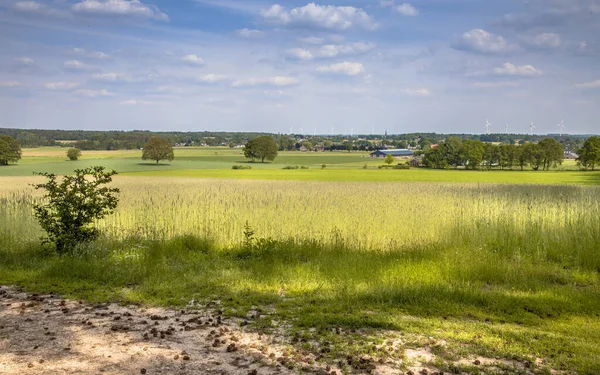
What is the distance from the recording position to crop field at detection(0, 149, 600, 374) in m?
7.04

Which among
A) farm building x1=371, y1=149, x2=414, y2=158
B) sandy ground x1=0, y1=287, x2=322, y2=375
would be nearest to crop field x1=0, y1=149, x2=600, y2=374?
sandy ground x1=0, y1=287, x2=322, y2=375

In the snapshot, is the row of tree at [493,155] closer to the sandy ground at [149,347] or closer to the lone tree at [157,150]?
the lone tree at [157,150]

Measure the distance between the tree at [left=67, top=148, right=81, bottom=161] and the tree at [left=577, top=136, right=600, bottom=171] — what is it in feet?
263

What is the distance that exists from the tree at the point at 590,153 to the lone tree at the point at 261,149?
5233 centimetres

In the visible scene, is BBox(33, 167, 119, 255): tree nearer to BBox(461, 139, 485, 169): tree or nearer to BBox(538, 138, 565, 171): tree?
BBox(538, 138, 565, 171): tree

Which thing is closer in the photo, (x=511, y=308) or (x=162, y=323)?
(x=162, y=323)

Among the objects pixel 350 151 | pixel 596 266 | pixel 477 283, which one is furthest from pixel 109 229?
pixel 350 151

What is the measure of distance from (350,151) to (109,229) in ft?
397

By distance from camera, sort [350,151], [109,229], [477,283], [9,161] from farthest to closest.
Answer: [350,151] → [9,161] → [109,229] → [477,283]

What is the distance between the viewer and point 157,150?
77.5m

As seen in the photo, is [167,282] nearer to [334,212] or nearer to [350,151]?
[334,212]

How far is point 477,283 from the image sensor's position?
32.0 feet

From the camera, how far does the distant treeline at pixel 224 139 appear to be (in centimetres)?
7944

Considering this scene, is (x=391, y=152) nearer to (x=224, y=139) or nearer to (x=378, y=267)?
(x=224, y=139)
